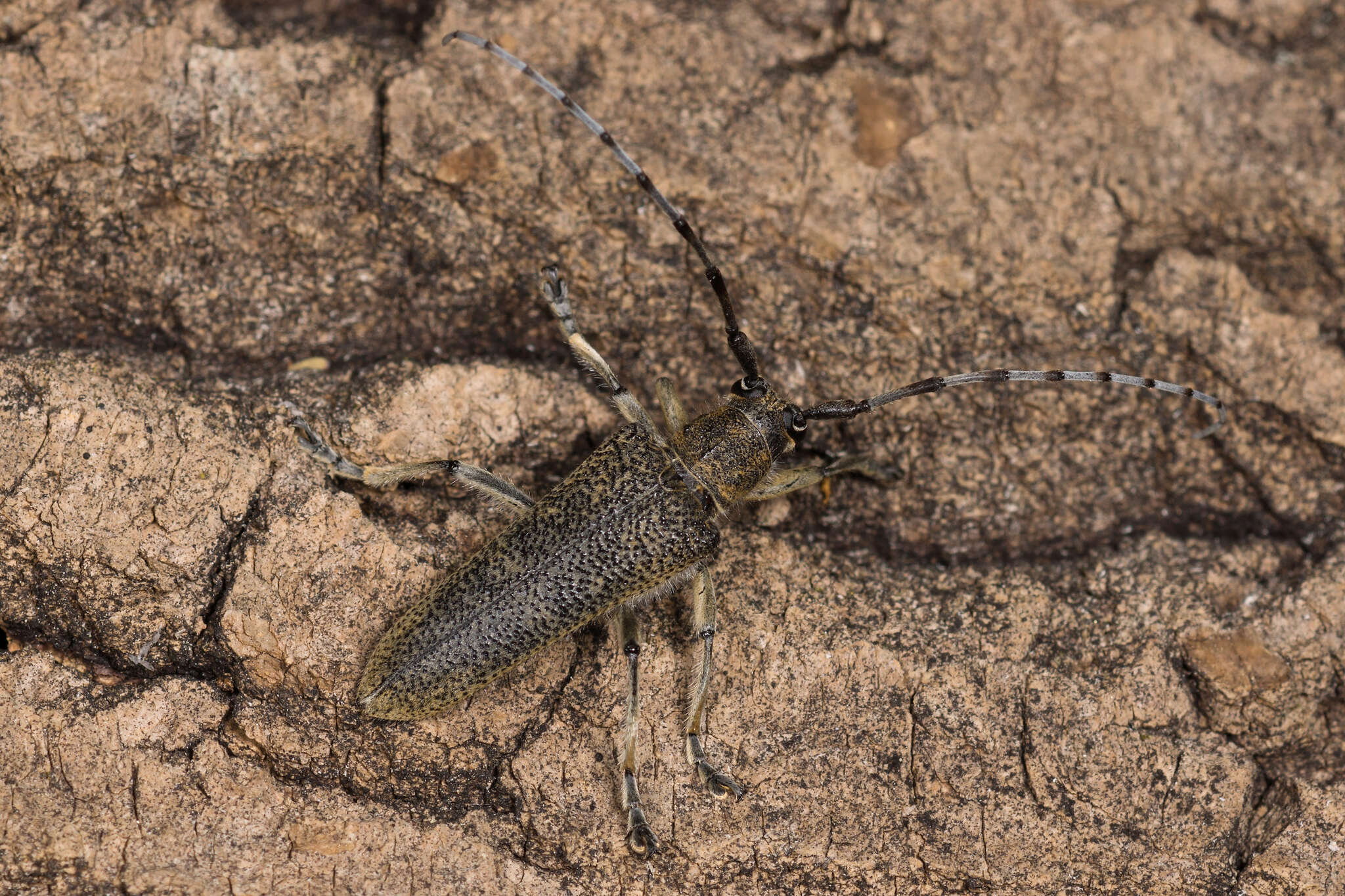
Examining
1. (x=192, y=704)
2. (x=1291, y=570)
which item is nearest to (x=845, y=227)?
(x=1291, y=570)

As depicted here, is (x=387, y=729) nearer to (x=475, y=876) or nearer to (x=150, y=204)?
(x=475, y=876)

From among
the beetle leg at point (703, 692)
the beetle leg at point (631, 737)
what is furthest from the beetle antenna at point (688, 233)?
the beetle leg at point (631, 737)

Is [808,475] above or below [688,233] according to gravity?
below

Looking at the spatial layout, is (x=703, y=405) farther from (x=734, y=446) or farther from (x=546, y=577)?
(x=546, y=577)

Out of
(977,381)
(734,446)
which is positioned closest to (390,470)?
(734,446)

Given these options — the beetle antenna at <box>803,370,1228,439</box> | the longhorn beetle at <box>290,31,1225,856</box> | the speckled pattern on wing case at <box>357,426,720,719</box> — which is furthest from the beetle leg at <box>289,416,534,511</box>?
the beetle antenna at <box>803,370,1228,439</box>

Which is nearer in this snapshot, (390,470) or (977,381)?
(390,470)
